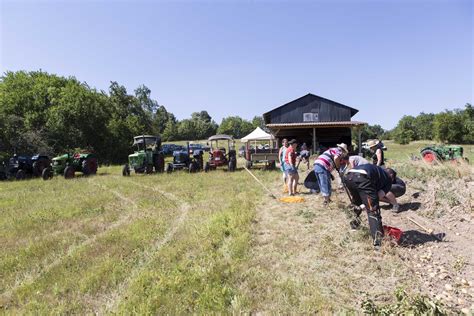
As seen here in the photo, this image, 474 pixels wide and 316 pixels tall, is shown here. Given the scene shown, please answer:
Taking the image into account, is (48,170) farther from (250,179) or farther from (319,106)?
(319,106)

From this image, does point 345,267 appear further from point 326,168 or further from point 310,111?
point 310,111

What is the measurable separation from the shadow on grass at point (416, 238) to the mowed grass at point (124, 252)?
8.08 ft

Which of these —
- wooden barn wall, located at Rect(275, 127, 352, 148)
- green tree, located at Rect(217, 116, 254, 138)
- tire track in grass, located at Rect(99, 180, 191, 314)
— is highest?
green tree, located at Rect(217, 116, 254, 138)

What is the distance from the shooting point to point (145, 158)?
47.4ft

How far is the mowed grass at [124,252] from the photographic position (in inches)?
129

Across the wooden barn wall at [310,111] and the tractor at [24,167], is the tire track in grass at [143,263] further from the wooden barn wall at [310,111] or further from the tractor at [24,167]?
the wooden barn wall at [310,111]

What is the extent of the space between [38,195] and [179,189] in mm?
4554

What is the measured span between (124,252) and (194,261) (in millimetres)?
1265

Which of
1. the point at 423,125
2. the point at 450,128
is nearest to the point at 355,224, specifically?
the point at 450,128

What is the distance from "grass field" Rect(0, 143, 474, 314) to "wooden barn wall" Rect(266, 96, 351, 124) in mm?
19519

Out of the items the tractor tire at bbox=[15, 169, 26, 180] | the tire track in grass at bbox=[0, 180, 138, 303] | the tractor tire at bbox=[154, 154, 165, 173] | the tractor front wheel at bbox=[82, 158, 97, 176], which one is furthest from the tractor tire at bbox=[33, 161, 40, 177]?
the tire track in grass at bbox=[0, 180, 138, 303]

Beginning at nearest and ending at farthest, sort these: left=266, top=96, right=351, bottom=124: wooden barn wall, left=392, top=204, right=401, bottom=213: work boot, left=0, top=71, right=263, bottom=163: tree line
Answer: left=392, top=204, right=401, bottom=213: work boot < left=0, top=71, right=263, bottom=163: tree line < left=266, top=96, right=351, bottom=124: wooden barn wall

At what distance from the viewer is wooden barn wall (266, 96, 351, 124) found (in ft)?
85.6

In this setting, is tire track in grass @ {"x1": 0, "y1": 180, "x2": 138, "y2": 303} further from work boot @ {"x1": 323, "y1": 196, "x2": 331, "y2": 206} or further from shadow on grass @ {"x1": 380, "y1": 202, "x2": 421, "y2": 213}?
shadow on grass @ {"x1": 380, "y1": 202, "x2": 421, "y2": 213}
